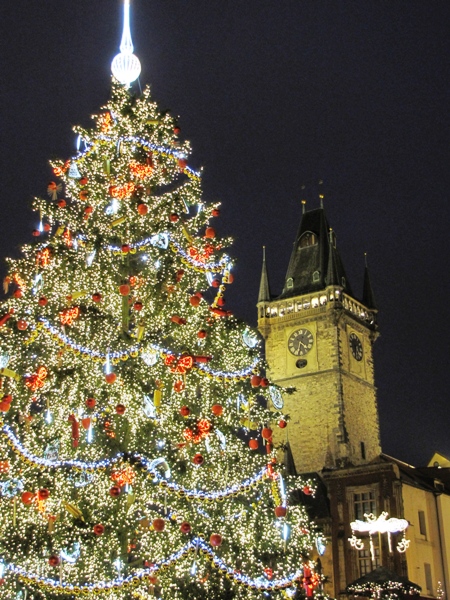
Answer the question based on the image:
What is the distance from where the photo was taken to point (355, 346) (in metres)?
53.0

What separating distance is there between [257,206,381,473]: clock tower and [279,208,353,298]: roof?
0.24ft

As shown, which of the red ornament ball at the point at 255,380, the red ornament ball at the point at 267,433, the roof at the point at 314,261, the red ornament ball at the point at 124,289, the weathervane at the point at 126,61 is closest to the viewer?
the red ornament ball at the point at 124,289

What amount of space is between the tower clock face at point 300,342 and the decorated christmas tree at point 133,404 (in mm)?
36207

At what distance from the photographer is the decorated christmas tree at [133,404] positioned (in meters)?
12.5

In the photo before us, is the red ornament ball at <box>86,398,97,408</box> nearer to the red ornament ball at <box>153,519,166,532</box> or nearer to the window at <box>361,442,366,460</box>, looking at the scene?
the red ornament ball at <box>153,519,166,532</box>

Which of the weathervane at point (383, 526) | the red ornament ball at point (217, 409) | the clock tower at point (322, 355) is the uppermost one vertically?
the clock tower at point (322, 355)

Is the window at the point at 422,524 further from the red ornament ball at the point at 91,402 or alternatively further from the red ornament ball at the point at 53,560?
the red ornament ball at the point at 53,560

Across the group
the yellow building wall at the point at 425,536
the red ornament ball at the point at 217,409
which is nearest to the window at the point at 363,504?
the yellow building wall at the point at 425,536

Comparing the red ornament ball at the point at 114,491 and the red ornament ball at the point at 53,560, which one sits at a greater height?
the red ornament ball at the point at 114,491

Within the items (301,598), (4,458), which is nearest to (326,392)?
(301,598)

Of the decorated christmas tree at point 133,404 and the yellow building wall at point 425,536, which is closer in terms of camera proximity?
the decorated christmas tree at point 133,404

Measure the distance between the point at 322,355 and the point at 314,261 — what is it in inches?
344

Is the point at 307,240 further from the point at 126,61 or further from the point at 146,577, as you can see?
the point at 146,577

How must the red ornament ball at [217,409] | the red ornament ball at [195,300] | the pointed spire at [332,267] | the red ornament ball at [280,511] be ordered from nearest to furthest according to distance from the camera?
the red ornament ball at [280,511], the red ornament ball at [217,409], the red ornament ball at [195,300], the pointed spire at [332,267]
